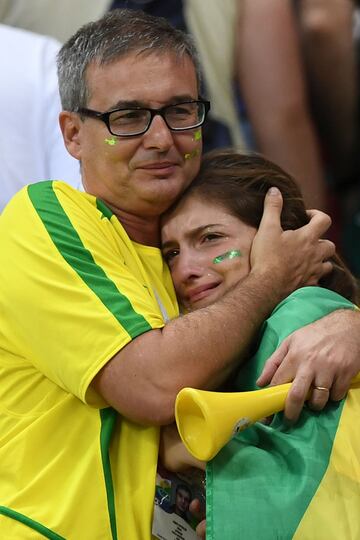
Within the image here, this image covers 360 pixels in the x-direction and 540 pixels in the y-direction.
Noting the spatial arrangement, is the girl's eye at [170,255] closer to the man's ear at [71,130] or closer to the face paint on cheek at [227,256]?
the face paint on cheek at [227,256]

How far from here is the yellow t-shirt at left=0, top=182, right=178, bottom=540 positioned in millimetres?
2408

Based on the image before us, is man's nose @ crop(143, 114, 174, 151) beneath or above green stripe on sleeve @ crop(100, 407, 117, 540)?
above

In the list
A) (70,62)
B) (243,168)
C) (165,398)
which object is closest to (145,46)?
(70,62)

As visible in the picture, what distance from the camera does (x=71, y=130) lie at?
2.84 metres

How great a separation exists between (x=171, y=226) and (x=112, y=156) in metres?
0.21

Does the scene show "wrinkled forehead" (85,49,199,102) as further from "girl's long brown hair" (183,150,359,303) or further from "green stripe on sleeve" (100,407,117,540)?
"green stripe on sleeve" (100,407,117,540)

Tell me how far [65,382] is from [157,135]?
0.60m

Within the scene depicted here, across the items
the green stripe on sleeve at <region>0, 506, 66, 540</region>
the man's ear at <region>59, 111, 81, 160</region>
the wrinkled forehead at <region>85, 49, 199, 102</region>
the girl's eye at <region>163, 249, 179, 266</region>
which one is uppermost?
the wrinkled forehead at <region>85, 49, 199, 102</region>

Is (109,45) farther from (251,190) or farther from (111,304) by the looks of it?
(111,304)

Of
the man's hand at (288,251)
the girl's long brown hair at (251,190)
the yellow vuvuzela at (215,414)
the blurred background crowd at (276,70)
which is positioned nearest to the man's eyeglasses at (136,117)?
the girl's long brown hair at (251,190)

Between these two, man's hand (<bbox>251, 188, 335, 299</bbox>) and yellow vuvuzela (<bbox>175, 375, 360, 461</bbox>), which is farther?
man's hand (<bbox>251, 188, 335, 299</bbox>)

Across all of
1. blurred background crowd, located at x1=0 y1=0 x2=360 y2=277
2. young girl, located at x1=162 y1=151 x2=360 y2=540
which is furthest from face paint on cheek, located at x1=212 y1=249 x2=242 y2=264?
blurred background crowd, located at x1=0 y1=0 x2=360 y2=277

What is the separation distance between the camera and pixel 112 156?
2729 millimetres

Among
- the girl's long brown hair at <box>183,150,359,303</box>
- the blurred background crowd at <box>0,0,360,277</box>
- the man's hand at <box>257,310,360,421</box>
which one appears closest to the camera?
the man's hand at <box>257,310,360,421</box>
